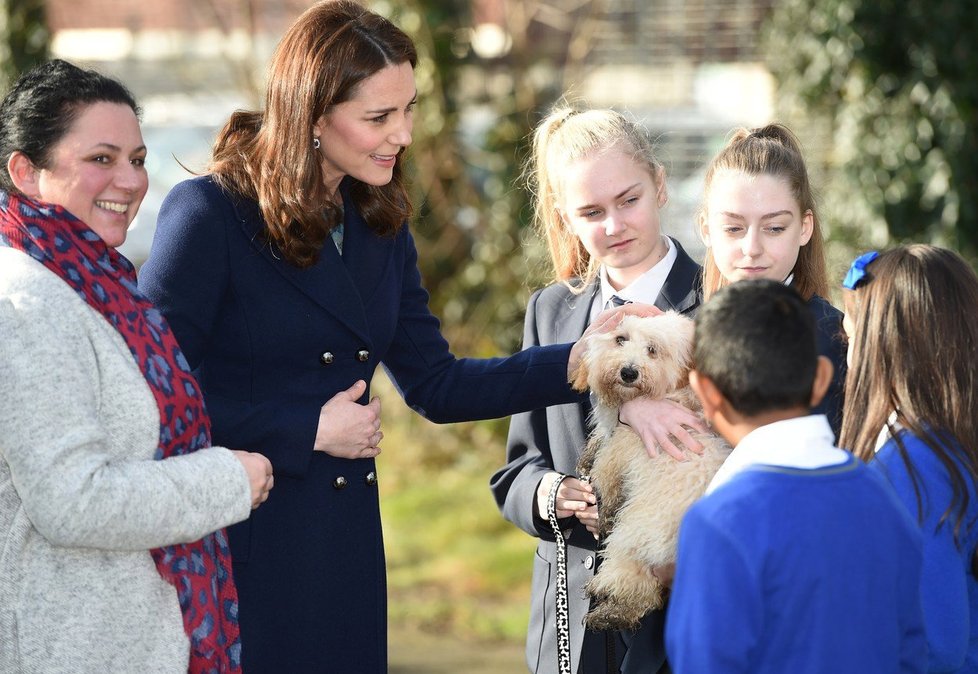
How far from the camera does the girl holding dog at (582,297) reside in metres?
3.12

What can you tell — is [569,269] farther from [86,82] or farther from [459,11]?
[459,11]

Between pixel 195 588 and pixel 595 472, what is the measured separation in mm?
1025

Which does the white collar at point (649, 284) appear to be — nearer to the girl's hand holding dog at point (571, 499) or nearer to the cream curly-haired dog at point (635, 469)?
the cream curly-haired dog at point (635, 469)

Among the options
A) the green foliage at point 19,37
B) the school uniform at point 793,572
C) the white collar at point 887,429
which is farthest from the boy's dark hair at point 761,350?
the green foliage at point 19,37

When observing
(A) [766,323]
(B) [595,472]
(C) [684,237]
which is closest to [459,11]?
(C) [684,237]

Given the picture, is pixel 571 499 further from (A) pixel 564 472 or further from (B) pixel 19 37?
(B) pixel 19 37

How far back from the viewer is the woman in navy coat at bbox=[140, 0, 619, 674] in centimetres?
280

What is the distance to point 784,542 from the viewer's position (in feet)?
6.56

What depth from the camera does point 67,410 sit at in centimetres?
216

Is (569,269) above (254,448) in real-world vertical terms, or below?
above

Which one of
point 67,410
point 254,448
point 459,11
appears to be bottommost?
point 254,448

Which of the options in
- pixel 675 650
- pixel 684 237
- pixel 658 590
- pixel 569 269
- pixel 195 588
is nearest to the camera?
pixel 675 650

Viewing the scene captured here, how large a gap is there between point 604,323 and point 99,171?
1.36m

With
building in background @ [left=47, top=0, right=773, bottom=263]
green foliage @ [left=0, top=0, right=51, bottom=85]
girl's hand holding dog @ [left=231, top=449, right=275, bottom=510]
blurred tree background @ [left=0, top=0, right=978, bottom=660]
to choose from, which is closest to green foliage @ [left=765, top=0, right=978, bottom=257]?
blurred tree background @ [left=0, top=0, right=978, bottom=660]
